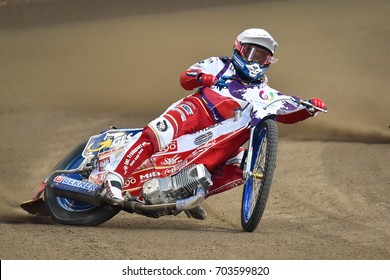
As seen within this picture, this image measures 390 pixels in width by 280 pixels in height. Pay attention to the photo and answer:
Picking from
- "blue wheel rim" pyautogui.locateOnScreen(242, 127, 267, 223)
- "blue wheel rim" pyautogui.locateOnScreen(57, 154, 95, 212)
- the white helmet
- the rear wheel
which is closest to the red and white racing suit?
the white helmet

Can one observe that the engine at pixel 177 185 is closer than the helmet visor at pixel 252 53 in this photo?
Yes

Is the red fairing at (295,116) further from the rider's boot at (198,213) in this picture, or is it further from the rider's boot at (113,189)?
the rider's boot at (113,189)

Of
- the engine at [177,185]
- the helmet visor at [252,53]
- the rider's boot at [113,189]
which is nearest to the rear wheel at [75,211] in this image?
the rider's boot at [113,189]

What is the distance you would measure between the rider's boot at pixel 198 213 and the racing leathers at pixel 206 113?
813 mm

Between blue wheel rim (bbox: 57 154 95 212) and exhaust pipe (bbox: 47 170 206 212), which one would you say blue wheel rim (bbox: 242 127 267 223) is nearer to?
exhaust pipe (bbox: 47 170 206 212)

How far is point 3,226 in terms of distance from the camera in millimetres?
9430

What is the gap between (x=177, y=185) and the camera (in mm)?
9547

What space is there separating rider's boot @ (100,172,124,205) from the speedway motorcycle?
0.11 m

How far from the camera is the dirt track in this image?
8828 mm

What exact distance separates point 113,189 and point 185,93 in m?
7.67

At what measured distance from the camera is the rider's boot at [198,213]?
1048cm

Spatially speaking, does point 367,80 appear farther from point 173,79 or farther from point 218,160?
point 218,160
